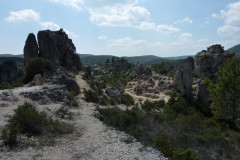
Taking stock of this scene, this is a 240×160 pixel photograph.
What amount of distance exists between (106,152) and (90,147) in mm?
907

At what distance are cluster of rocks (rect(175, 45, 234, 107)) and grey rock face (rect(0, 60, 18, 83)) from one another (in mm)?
42713

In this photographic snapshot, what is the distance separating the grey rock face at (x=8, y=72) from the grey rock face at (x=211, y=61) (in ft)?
152

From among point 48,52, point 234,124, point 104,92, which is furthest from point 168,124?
point 48,52

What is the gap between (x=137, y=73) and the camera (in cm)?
5528

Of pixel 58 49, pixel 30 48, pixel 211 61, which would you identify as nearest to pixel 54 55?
pixel 58 49

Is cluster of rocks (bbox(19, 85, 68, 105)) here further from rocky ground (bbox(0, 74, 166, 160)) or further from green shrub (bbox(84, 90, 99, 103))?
green shrub (bbox(84, 90, 99, 103))

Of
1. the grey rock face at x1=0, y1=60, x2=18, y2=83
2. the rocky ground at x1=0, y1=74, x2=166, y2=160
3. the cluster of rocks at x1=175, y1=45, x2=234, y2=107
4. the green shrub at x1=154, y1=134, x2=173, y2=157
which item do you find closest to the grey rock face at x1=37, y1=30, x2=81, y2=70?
the rocky ground at x1=0, y1=74, x2=166, y2=160

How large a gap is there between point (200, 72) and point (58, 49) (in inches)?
1115

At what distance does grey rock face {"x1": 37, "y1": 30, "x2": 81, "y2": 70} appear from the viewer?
29.9 metres

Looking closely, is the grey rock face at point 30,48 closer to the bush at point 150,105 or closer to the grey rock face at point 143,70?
the bush at point 150,105

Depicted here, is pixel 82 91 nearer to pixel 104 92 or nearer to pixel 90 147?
pixel 104 92

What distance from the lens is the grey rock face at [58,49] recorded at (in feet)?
98.1

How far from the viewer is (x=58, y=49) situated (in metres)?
32.6

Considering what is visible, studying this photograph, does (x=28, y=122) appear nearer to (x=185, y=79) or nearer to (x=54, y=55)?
(x=54, y=55)
